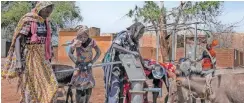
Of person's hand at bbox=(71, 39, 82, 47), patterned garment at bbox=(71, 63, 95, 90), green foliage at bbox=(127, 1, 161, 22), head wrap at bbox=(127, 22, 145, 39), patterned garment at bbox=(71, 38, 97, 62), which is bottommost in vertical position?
patterned garment at bbox=(71, 63, 95, 90)

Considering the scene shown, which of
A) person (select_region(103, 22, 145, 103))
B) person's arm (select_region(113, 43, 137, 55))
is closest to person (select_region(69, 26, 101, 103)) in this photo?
person (select_region(103, 22, 145, 103))

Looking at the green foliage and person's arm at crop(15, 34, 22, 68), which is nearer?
person's arm at crop(15, 34, 22, 68)

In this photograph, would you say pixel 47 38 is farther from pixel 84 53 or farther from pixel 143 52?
pixel 143 52

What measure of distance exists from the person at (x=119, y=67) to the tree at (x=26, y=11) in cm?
2484

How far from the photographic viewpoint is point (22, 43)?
16.6 feet

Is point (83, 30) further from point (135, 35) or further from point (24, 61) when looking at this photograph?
point (24, 61)

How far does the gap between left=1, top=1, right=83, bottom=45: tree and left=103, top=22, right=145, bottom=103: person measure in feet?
81.5

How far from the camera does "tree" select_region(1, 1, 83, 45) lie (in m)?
31.3

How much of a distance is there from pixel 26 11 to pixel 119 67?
26578 mm

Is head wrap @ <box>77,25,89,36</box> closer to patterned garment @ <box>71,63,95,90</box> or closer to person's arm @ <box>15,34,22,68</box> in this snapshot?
patterned garment @ <box>71,63,95,90</box>

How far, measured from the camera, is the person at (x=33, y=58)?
4.98m

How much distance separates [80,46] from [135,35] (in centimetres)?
108

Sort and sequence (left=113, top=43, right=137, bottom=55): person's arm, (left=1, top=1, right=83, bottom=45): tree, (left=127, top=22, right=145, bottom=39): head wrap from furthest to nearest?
(left=1, top=1, right=83, bottom=45): tree < (left=127, top=22, right=145, bottom=39): head wrap < (left=113, top=43, right=137, bottom=55): person's arm

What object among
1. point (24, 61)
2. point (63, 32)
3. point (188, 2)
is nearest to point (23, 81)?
point (24, 61)
